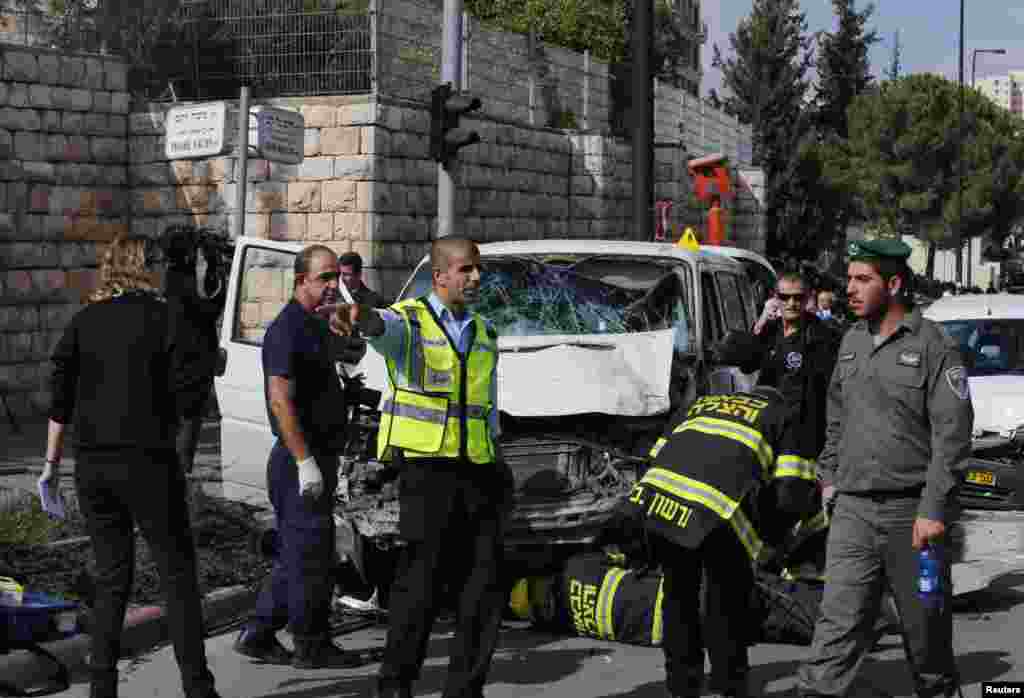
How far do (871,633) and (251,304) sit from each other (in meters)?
5.37

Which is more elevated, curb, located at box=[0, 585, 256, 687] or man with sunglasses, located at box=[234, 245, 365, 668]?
man with sunglasses, located at box=[234, 245, 365, 668]

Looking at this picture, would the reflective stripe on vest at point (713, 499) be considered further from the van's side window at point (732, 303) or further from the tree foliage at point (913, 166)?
the tree foliage at point (913, 166)

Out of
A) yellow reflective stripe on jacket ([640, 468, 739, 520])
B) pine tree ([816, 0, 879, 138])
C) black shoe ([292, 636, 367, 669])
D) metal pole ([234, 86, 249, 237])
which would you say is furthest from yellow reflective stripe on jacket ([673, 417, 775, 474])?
pine tree ([816, 0, 879, 138])

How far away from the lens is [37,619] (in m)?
6.48

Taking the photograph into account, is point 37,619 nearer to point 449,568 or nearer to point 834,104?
point 449,568

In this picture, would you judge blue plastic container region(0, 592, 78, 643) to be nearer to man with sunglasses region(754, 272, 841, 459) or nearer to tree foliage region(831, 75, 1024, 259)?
man with sunglasses region(754, 272, 841, 459)

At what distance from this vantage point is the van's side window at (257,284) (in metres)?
10.2

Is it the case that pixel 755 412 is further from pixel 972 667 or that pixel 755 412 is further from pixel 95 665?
pixel 95 665

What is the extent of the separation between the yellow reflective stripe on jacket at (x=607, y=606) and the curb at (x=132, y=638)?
194 centimetres

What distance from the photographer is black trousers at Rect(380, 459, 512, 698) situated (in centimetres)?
610

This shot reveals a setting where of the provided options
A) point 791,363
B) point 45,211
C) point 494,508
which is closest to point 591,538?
point 791,363

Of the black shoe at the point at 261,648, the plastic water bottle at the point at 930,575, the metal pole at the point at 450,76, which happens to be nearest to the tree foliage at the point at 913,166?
the metal pole at the point at 450,76

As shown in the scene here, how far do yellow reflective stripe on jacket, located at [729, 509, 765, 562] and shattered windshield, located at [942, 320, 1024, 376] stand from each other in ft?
26.6

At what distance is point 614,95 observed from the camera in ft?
91.0
